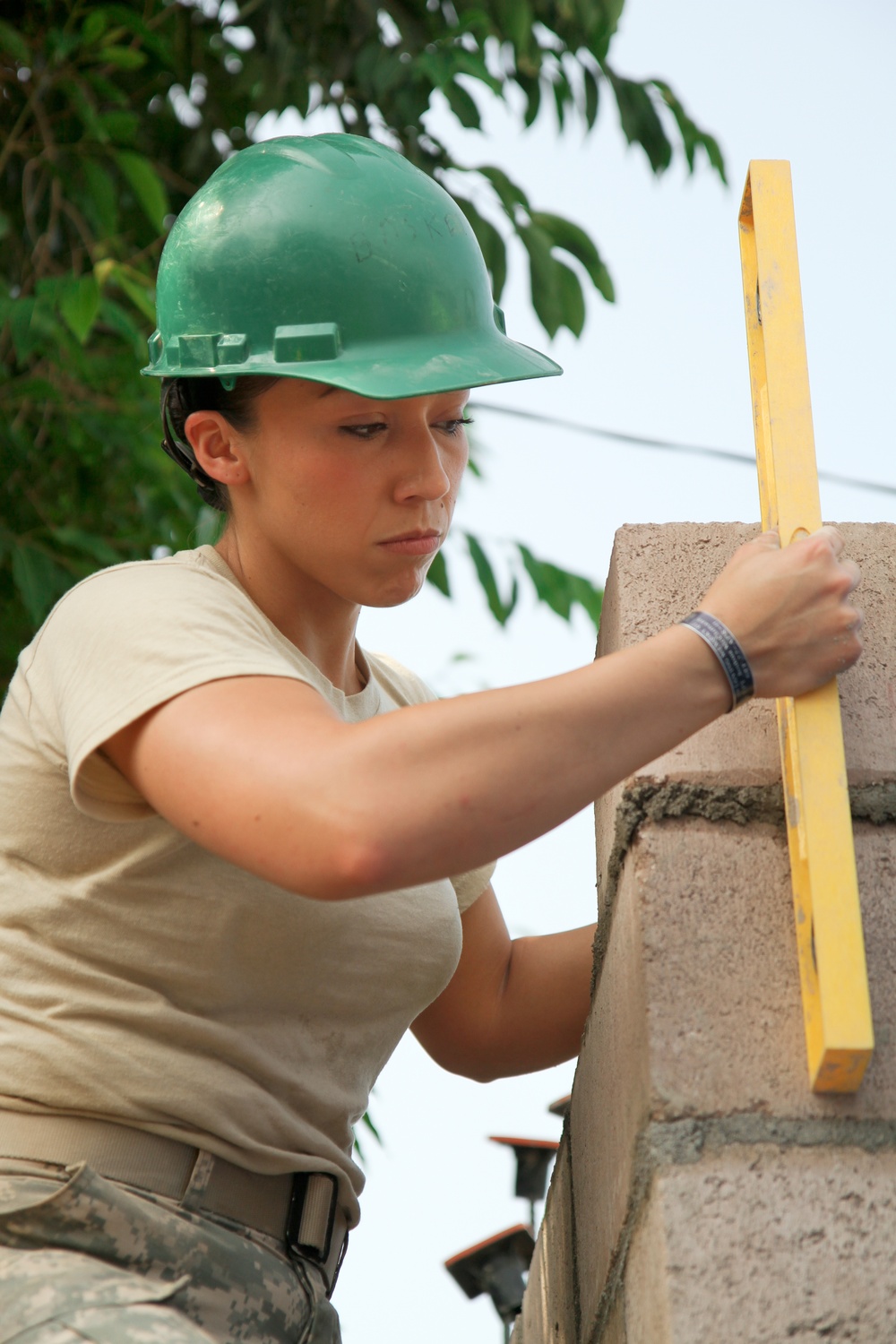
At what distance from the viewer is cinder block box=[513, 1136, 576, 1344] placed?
2.11 meters

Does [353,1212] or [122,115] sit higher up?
[122,115]

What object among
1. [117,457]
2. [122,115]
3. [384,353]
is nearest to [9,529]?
[117,457]

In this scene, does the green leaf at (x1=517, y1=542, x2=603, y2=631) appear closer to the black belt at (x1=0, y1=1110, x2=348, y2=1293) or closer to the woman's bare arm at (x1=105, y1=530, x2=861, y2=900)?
the black belt at (x1=0, y1=1110, x2=348, y2=1293)

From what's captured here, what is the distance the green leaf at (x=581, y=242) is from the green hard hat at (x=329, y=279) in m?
1.96

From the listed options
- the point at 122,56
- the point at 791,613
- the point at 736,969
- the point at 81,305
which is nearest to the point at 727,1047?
the point at 736,969

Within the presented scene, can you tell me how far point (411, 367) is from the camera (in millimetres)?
1639

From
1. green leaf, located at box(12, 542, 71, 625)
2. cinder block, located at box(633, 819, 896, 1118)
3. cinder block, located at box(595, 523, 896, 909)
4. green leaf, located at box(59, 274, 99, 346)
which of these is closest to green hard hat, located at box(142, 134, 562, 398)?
Result: cinder block, located at box(595, 523, 896, 909)

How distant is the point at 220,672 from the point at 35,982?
1.56 ft

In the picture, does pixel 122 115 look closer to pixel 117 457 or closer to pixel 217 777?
pixel 117 457

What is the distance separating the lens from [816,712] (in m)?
1.46

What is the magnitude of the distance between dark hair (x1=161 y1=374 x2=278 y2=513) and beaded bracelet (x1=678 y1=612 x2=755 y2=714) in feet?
1.99

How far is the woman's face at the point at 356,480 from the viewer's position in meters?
1.63

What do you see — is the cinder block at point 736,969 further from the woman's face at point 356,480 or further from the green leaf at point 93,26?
the green leaf at point 93,26

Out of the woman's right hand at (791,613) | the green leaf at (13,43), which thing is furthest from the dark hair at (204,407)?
the green leaf at (13,43)
